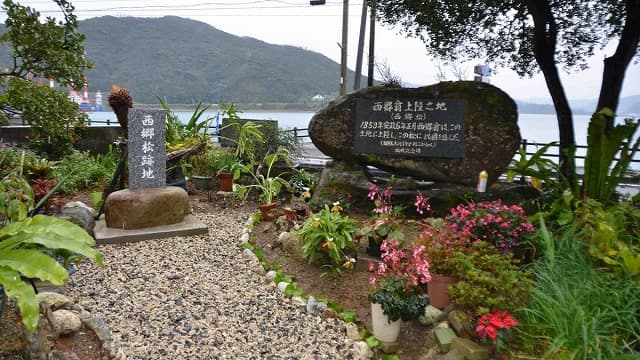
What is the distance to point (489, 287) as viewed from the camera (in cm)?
267

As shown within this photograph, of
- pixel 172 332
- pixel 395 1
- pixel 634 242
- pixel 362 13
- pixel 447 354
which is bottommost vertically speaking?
pixel 172 332

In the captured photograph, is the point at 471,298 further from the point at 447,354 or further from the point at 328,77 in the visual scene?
the point at 328,77

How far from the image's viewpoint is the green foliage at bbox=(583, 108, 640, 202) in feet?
13.2

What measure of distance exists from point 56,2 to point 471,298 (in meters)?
5.68

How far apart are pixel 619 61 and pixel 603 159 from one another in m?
2.66

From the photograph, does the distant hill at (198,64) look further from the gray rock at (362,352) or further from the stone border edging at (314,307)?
the gray rock at (362,352)

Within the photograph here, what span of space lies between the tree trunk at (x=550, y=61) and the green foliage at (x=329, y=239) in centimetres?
369

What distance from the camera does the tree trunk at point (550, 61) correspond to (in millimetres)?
5938

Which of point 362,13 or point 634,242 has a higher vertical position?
point 362,13

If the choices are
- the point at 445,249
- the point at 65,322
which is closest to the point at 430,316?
the point at 445,249

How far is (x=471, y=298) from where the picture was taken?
265 centimetres

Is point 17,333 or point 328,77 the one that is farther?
point 328,77

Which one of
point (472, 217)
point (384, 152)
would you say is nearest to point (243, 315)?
point (472, 217)

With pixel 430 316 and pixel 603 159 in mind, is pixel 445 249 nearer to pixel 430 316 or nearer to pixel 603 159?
pixel 430 316
